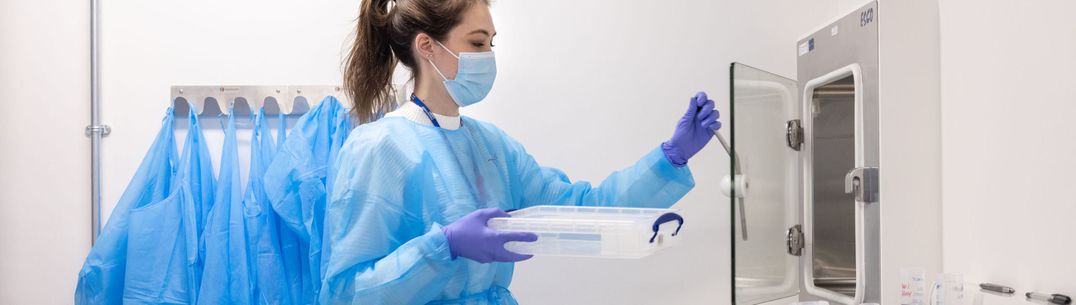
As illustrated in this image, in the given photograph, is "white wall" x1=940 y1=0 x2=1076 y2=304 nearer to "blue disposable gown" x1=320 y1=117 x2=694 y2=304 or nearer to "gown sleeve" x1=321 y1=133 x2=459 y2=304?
"blue disposable gown" x1=320 y1=117 x2=694 y2=304

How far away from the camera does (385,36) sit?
1975 millimetres

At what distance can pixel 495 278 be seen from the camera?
1880mm

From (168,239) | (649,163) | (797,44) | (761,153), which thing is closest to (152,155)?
(168,239)

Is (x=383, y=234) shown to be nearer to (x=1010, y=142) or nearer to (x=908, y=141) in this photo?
(x=908, y=141)

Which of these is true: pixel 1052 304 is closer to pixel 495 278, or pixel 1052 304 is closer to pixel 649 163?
pixel 649 163

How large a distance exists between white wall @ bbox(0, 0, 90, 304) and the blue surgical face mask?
54.7 inches

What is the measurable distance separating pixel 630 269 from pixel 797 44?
0.82 metres

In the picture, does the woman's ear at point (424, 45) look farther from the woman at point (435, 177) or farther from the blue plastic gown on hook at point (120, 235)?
the blue plastic gown on hook at point (120, 235)

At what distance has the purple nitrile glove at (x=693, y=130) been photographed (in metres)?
1.97

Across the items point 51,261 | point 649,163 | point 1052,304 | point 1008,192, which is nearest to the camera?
point 1052,304

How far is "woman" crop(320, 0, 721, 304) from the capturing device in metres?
1.64

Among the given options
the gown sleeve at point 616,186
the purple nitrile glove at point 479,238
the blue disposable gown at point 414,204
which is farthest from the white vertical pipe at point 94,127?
the purple nitrile glove at point 479,238

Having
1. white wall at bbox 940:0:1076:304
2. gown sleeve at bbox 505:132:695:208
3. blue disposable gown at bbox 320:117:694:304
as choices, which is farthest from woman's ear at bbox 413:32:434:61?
white wall at bbox 940:0:1076:304

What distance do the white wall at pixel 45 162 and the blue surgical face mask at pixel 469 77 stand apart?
1.39m
